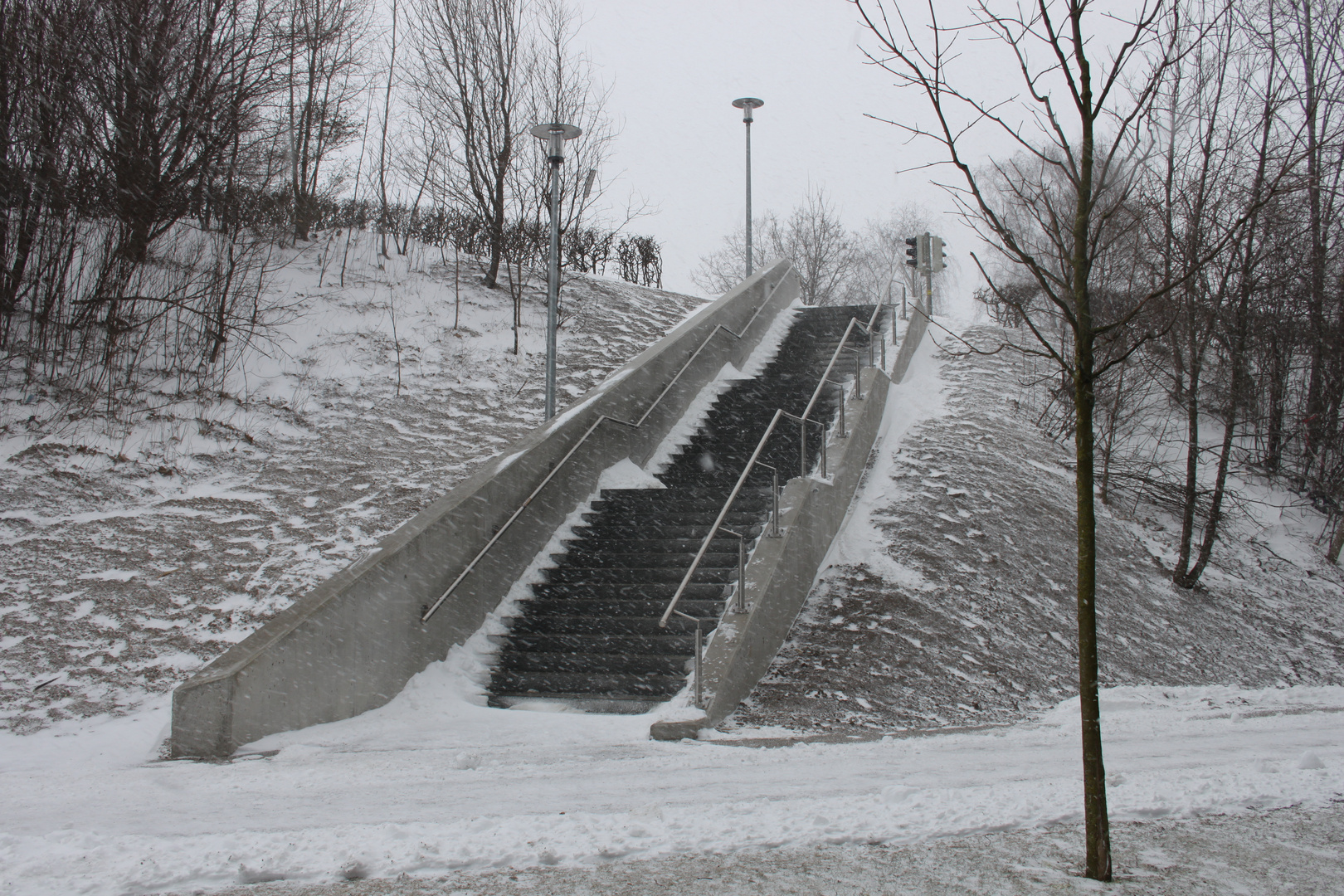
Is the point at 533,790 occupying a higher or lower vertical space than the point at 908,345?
lower

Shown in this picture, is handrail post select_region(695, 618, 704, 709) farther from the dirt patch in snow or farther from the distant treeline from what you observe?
the distant treeline

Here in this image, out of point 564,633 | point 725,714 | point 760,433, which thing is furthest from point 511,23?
point 725,714

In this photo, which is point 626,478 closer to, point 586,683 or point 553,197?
point 586,683

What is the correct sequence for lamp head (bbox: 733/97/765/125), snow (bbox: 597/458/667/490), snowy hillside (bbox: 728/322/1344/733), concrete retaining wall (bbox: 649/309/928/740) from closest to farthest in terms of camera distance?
Answer: concrete retaining wall (bbox: 649/309/928/740) < snowy hillside (bbox: 728/322/1344/733) < snow (bbox: 597/458/667/490) < lamp head (bbox: 733/97/765/125)

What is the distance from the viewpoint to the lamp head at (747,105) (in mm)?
19859

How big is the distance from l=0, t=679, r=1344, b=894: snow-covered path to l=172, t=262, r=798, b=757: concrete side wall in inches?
9.0

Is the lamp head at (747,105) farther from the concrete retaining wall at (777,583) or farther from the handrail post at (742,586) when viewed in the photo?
the handrail post at (742,586)

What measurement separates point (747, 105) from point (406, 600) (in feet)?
53.4

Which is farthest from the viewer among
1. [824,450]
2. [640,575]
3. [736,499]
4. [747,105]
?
[747,105]

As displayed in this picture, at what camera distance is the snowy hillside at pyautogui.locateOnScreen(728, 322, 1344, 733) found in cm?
688

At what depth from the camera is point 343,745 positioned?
18.7 ft

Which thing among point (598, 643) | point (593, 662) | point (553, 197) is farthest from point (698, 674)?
point (553, 197)

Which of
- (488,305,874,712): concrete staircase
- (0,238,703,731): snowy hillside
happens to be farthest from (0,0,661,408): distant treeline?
(488,305,874,712): concrete staircase

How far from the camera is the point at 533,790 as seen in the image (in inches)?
188
